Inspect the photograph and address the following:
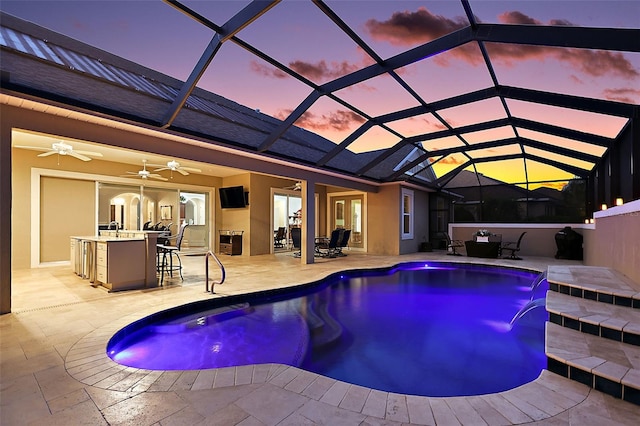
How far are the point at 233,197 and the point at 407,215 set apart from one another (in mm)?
6943

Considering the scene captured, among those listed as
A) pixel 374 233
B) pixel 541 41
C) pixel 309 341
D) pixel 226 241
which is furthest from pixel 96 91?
pixel 374 233

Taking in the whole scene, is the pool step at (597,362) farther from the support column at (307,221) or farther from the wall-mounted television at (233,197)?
the wall-mounted television at (233,197)

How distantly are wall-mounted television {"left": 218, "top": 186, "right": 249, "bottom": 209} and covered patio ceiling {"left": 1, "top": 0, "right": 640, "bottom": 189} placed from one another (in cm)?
365

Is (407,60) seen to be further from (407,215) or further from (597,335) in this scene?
(407,215)

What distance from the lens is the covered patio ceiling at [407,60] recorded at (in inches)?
155

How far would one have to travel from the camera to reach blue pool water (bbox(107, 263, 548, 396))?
313 cm

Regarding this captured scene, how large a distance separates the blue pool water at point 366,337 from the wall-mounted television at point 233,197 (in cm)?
566

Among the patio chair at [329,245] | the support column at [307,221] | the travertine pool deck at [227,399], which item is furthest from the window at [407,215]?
the travertine pool deck at [227,399]

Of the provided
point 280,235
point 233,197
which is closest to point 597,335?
point 233,197

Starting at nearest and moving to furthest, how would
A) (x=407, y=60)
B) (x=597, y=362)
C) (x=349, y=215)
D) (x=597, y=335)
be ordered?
1. (x=597, y=362)
2. (x=597, y=335)
3. (x=407, y=60)
4. (x=349, y=215)

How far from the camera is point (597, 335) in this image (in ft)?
9.34

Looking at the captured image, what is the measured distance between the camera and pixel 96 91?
4598 millimetres

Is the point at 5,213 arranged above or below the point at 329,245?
above

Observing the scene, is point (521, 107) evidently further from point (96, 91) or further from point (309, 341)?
point (96, 91)
